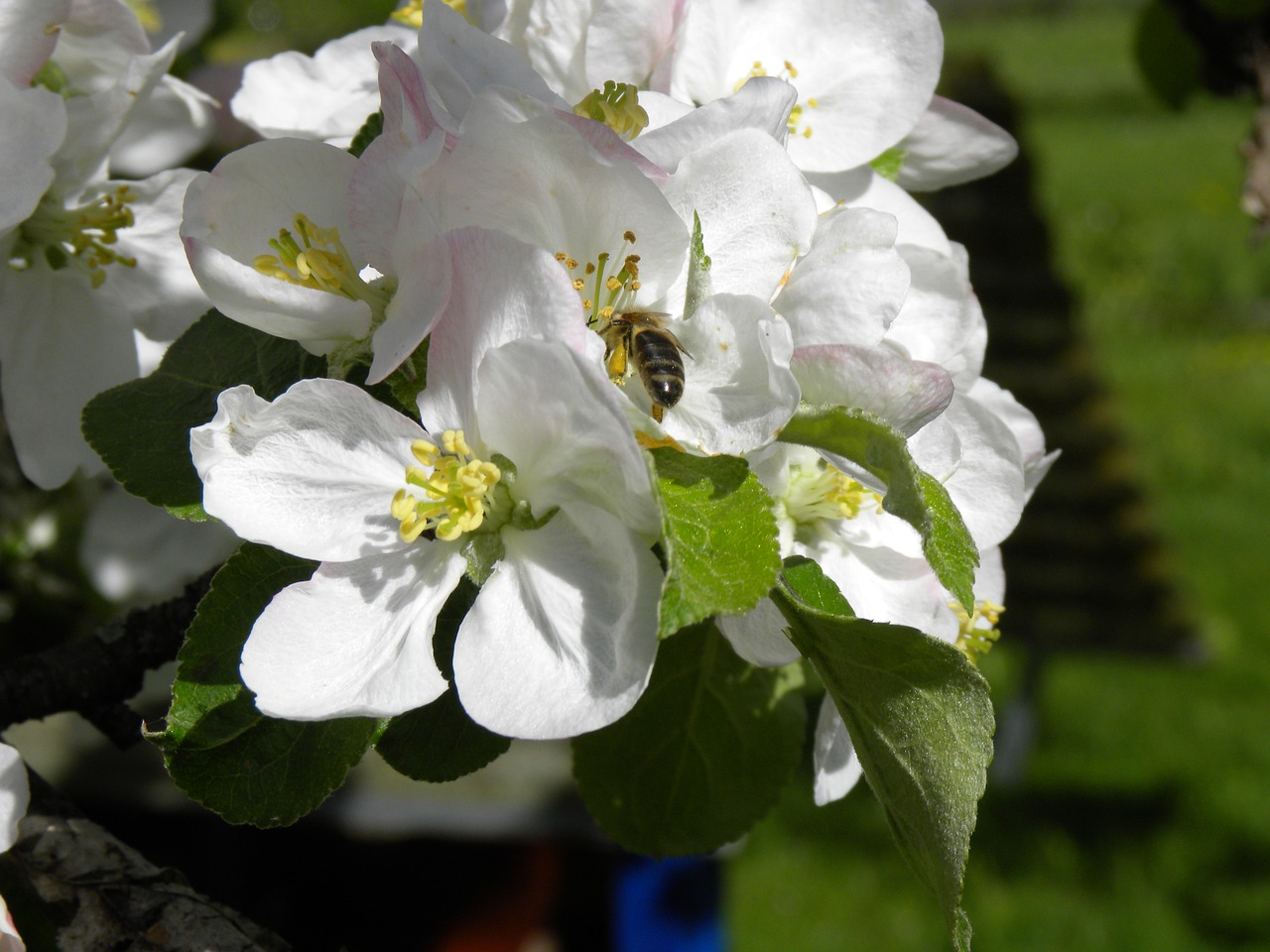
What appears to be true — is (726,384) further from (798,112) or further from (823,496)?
(798,112)

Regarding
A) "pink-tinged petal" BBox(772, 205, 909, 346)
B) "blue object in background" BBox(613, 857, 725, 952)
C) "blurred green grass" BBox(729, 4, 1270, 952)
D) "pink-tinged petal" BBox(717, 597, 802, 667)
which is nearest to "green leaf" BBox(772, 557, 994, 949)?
"pink-tinged petal" BBox(717, 597, 802, 667)

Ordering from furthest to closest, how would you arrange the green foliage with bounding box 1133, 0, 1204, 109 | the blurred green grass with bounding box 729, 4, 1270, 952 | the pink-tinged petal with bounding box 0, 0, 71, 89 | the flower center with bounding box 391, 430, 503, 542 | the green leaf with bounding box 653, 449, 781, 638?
the blurred green grass with bounding box 729, 4, 1270, 952 < the green foliage with bounding box 1133, 0, 1204, 109 < the pink-tinged petal with bounding box 0, 0, 71, 89 < the flower center with bounding box 391, 430, 503, 542 < the green leaf with bounding box 653, 449, 781, 638

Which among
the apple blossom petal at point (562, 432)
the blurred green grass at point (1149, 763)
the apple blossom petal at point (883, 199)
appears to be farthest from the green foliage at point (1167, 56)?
the apple blossom petal at point (562, 432)

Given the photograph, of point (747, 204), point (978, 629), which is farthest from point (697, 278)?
point (978, 629)

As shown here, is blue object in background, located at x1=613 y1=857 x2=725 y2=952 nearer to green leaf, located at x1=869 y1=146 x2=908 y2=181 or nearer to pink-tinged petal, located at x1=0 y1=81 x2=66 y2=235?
green leaf, located at x1=869 y1=146 x2=908 y2=181

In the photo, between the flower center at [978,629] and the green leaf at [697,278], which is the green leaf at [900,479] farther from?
the flower center at [978,629]

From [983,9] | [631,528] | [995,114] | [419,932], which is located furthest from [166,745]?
[983,9]
